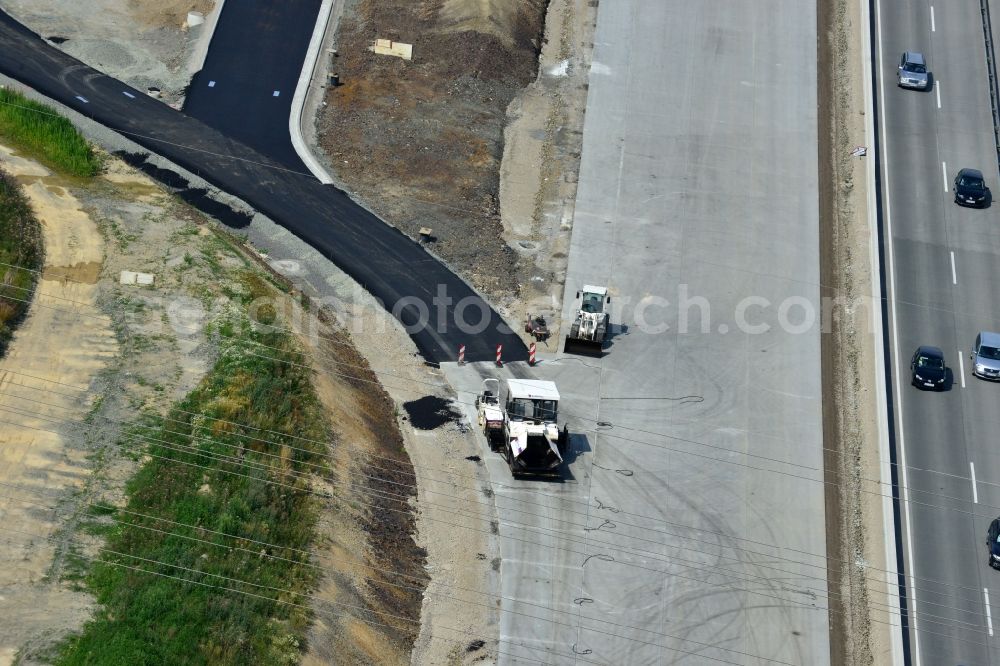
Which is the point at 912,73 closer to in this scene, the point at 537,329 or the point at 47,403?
the point at 537,329

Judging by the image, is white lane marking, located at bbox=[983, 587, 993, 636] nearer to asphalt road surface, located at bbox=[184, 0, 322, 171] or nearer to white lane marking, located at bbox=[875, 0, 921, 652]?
white lane marking, located at bbox=[875, 0, 921, 652]

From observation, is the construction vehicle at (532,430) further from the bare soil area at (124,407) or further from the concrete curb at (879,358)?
the concrete curb at (879,358)

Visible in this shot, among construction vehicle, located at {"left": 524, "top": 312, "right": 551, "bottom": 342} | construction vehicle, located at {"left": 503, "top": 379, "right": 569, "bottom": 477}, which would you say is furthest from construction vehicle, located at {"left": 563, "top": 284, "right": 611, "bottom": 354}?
construction vehicle, located at {"left": 503, "top": 379, "right": 569, "bottom": 477}

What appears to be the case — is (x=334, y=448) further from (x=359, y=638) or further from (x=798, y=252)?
(x=798, y=252)

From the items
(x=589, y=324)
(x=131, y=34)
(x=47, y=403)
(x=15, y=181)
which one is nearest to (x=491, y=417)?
(x=589, y=324)

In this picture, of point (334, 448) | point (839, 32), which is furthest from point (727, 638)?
point (839, 32)

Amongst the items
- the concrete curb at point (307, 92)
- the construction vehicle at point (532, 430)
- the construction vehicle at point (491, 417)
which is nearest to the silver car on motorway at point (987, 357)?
the construction vehicle at point (532, 430)
